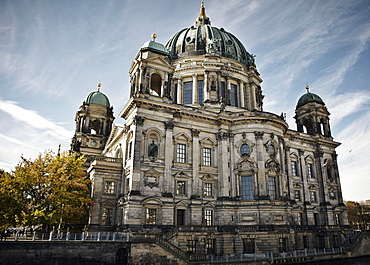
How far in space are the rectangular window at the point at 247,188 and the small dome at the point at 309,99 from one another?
2474cm

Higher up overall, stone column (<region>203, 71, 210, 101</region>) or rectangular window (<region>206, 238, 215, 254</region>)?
stone column (<region>203, 71, 210, 101</region>)

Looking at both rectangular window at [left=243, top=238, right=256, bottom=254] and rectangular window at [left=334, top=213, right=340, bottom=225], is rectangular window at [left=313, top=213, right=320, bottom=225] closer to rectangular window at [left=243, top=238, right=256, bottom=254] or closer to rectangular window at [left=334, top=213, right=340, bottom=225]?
rectangular window at [left=334, top=213, right=340, bottom=225]

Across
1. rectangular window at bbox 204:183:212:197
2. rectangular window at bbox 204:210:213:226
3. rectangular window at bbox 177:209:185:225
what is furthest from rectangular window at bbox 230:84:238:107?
rectangular window at bbox 177:209:185:225

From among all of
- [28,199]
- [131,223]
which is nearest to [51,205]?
[28,199]

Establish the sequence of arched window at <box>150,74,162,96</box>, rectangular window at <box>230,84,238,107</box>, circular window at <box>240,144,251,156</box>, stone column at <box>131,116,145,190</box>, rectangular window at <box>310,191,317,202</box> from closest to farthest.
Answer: stone column at <box>131,116,145,190</box> → circular window at <box>240,144,251,156</box> → arched window at <box>150,74,162,96</box> → rectangular window at <box>310,191,317,202</box> → rectangular window at <box>230,84,238,107</box>

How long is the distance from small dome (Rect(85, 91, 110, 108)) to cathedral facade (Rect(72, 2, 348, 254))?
11.9 m

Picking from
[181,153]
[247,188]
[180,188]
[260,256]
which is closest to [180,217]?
[180,188]

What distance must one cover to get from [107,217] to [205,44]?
31683 mm

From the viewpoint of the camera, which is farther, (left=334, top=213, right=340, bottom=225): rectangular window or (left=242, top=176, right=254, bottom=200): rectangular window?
(left=334, top=213, right=340, bottom=225): rectangular window

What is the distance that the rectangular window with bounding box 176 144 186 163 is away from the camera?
3506 centimetres

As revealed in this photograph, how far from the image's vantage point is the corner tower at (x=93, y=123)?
5238 centimetres

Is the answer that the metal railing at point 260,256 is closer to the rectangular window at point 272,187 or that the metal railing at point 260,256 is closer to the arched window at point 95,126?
the rectangular window at point 272,187

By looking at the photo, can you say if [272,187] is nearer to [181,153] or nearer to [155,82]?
[181,153]

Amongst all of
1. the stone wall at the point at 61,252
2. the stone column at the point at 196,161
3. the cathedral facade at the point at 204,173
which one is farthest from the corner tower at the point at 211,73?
the stone wall at the point at 61,252
